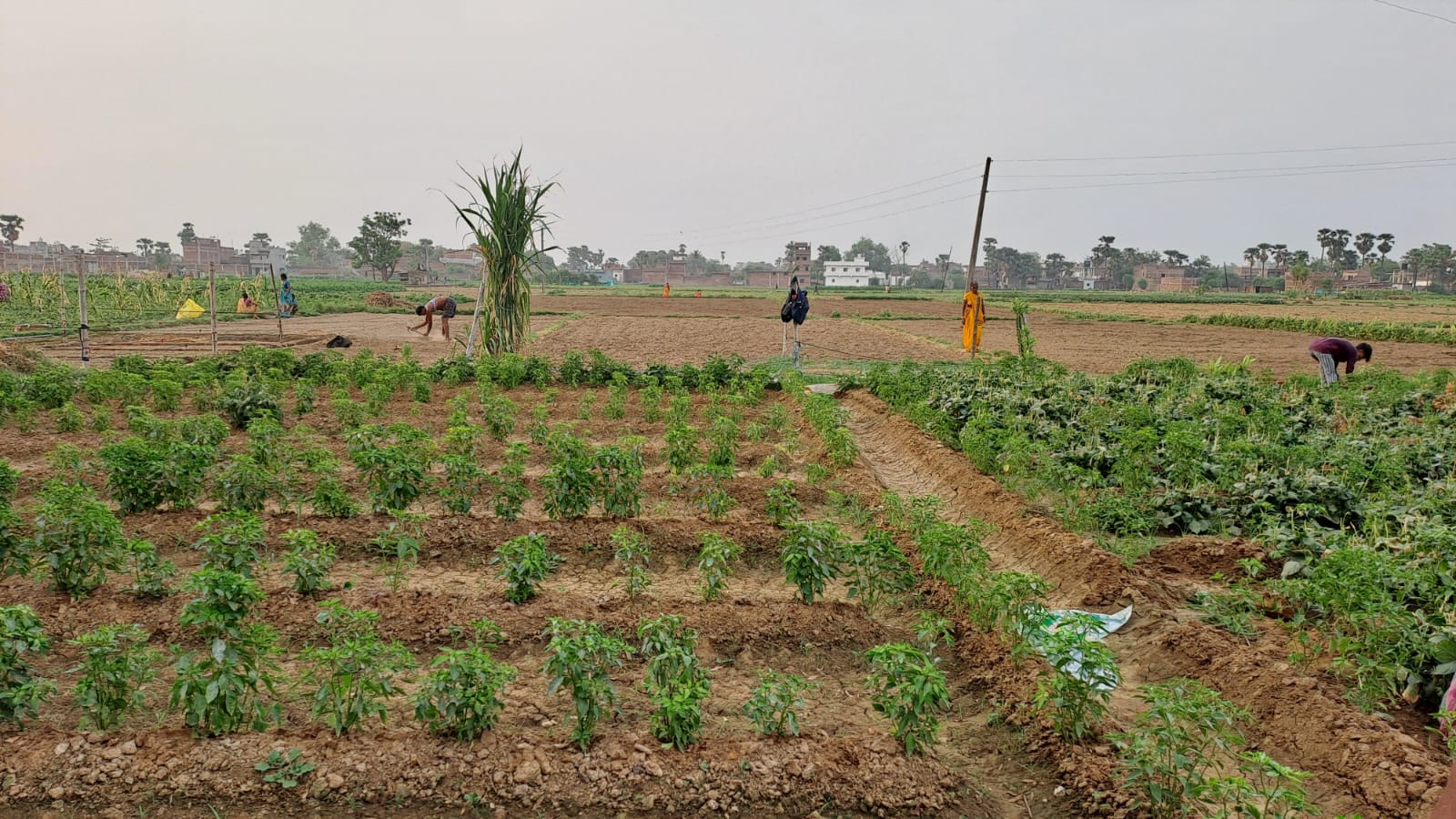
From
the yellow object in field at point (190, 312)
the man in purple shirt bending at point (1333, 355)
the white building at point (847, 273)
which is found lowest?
the yellow object in field at point (190, 312)

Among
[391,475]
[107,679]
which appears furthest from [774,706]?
[391,475]

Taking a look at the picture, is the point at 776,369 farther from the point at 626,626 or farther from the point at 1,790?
the point at 1,790

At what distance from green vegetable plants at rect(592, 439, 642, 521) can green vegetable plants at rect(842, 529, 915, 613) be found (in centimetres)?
203

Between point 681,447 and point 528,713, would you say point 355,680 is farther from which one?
point 681,447

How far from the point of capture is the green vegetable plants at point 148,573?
17.2 feet

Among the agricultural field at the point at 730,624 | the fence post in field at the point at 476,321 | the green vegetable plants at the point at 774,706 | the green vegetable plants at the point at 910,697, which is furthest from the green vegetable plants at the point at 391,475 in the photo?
the fence post in field at the point at 476,321

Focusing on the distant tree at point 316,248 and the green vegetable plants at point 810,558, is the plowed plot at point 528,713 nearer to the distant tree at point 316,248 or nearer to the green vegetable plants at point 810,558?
the green vegetable plants at point 810,558

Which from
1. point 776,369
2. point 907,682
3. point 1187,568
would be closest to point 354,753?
point 907,682

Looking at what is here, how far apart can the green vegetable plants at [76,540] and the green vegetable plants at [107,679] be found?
4.53 feet

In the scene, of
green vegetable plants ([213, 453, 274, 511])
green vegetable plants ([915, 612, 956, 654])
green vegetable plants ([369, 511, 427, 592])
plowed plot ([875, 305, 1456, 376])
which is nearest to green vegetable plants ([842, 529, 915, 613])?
green vegetable plants ([915, 612, 956, 654])

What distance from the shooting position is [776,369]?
18047mm

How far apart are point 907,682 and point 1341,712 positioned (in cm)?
221

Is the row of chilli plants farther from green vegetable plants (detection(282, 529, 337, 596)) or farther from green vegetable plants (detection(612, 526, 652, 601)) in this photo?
green vegetable plants (detection(282, 529, 337, 596))

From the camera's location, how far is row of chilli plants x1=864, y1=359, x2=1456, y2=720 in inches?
189
